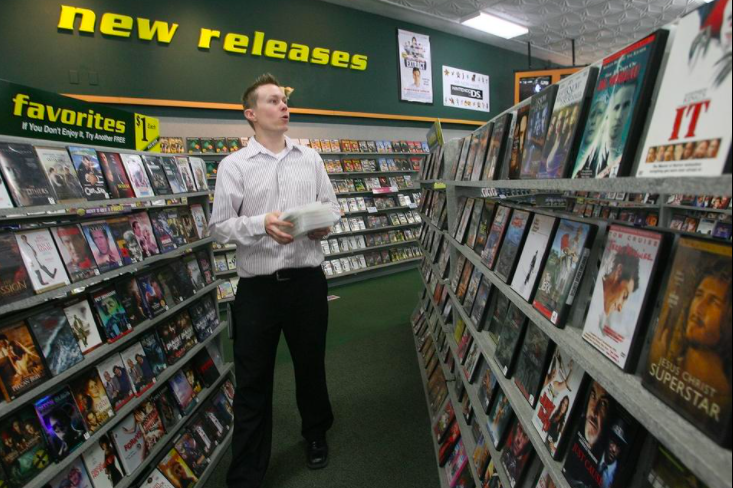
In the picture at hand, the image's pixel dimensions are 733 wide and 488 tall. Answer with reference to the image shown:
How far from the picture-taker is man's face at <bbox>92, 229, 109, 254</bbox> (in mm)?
1684

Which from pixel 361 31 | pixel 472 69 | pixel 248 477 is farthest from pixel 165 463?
pixel 472 69

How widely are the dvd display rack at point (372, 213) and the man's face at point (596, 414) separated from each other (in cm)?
503

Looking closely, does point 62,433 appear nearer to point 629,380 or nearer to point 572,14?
point 629,380

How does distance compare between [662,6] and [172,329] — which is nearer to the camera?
[172,329]

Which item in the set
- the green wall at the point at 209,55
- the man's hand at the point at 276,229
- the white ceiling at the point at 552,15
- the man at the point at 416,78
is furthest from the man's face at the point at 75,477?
the man at the point at 416,78

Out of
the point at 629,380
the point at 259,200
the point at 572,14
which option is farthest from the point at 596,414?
the point at 572,14

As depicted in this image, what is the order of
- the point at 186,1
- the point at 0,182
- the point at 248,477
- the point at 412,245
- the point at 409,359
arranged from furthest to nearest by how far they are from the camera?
1. the point at 412,245
2. the point at 186,1
3. the point at 409,359
4. the point at 248,477
5. the point at 0,182

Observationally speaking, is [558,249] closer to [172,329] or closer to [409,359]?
[172,329]

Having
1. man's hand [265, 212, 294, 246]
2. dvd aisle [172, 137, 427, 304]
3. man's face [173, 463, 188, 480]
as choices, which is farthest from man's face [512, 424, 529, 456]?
dvd aisle [172, 137, 427, 304]

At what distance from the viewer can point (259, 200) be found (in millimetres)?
1923

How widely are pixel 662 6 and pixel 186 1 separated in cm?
775

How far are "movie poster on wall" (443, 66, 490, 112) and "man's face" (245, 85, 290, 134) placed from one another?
21.0ft

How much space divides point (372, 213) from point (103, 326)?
5234 millimetres

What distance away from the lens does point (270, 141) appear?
2.00 m
